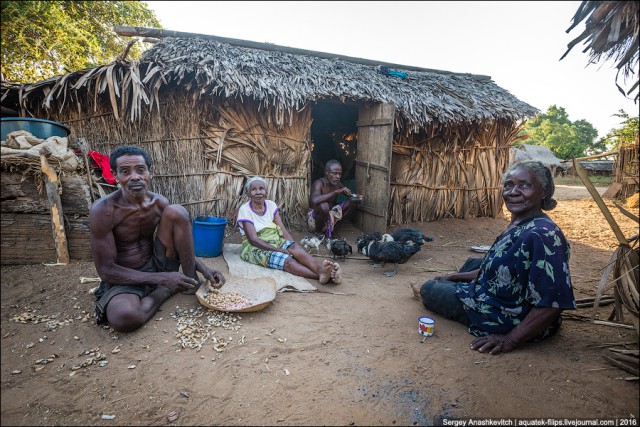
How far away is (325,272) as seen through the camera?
11.6 ft

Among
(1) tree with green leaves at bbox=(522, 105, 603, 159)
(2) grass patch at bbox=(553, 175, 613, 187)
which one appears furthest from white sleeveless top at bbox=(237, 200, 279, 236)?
(1) tree with green leaves at bbox=(522, 105, 603, 159)

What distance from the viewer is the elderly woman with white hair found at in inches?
149

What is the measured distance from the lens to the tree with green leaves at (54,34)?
7402 millimetres

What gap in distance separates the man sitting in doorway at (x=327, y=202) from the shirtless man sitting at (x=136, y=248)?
271cm

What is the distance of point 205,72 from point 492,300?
15.0 ft

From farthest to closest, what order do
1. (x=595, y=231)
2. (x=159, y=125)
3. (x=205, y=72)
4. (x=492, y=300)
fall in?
(x=595, y=231) < (x=159, y=125) < (x=205, y=72) < (x=492, y=300)

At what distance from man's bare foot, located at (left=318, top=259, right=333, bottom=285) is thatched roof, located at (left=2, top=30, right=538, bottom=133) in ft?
9.41

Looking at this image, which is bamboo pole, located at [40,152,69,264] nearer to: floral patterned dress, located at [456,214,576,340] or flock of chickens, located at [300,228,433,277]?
flock of chickens, located at [300,228,433,277]

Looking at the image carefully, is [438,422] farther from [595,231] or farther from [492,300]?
[595,231]

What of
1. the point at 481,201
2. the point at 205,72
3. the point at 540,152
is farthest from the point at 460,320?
the point at 540,152

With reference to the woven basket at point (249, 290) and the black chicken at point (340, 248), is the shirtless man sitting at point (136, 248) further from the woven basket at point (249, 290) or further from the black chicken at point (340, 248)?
the black chicken at point (340, 248)

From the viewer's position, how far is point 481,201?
7.45 m

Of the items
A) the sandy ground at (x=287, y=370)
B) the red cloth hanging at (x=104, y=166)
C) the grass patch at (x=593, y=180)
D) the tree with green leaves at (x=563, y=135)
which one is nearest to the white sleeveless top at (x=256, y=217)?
the sandy ground at (x=287, y=370)

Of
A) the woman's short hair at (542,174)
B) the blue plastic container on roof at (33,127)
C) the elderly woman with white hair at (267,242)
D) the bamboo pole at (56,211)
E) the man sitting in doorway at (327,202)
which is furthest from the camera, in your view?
the man sitting in doorway at (327,202)
